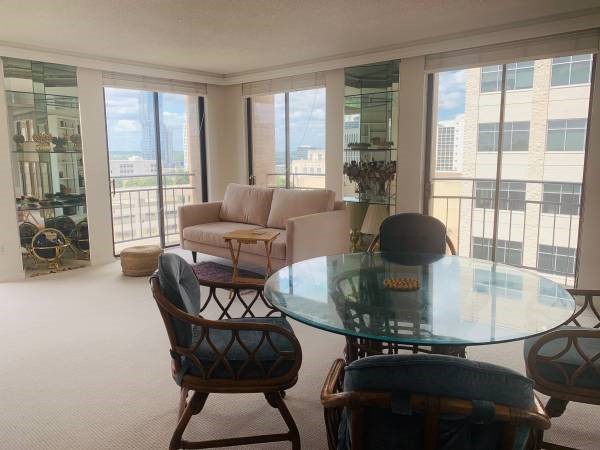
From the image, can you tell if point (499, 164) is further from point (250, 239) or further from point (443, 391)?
point (443, 391)

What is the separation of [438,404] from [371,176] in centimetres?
423

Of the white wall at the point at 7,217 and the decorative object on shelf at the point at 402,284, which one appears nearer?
the decorative object on shelf at the point at 402,284

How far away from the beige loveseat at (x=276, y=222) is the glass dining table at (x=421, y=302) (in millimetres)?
1566

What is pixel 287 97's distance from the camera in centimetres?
618

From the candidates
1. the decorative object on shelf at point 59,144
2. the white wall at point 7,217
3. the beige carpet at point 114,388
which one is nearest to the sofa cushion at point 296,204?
the beige carpet at point 114,388

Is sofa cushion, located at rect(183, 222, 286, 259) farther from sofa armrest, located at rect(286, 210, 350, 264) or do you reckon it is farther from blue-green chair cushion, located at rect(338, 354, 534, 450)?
blue-green chair cushion, located at rect(338, 354, 534, 450)

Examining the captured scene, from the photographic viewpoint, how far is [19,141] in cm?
477

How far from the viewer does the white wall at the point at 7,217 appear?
182 inches

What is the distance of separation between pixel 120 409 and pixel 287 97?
4.71m

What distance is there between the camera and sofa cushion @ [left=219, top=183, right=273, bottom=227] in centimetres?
522

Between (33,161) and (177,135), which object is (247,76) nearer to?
(177,135)

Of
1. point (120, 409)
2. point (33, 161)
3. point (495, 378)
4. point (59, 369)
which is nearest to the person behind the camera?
point (495, 378)

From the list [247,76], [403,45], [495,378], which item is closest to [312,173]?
[247,76]

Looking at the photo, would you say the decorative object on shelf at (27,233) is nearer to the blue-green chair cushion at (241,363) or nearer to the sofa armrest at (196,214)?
the sofa armrest at (196,214)
